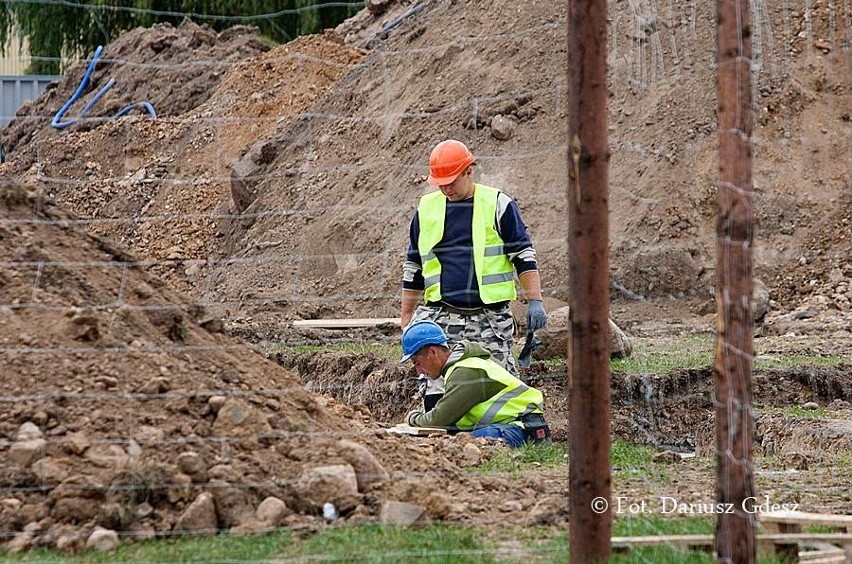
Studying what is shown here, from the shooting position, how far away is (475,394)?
837 cm

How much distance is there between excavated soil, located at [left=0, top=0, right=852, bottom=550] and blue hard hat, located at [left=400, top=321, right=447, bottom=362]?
526 millimetres

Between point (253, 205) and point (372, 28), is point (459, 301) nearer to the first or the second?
point (253, 205)

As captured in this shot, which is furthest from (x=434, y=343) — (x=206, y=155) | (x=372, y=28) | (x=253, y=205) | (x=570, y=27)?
(x=372, y=28)

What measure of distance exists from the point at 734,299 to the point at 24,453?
10.5 feet

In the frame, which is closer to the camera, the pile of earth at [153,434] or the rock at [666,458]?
the pile of earth at [153,434]

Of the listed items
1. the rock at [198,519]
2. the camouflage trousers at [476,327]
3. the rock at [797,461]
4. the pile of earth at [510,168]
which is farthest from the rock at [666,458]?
the pile of earth at [510,168]

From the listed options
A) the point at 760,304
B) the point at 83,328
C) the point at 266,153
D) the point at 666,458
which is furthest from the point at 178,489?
the point at 266,153

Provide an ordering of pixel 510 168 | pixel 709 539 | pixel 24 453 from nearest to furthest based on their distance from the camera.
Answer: pixel 709 539 → pixel 24 453 → pixel 510 168

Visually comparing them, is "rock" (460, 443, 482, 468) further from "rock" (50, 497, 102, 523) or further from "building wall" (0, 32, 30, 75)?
"building wall" (0, 32, 30, 75)

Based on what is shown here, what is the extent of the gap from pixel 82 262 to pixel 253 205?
12513 mm

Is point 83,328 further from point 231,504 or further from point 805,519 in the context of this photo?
point 805,519

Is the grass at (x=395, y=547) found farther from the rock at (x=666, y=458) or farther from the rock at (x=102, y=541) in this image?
the rock at (x=666, y=458)

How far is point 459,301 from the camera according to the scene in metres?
8.77

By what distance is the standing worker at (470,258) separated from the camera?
868 cm
